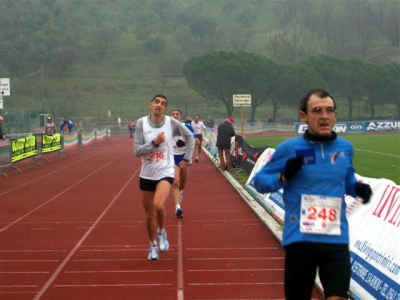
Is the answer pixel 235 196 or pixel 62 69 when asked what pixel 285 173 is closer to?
pixel 235 196

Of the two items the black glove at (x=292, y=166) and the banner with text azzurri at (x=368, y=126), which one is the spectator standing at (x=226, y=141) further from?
the banner with text azzurri at (x=368, y=126)

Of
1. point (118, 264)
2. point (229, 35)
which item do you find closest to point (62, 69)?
point (229, 35)

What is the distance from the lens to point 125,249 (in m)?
10.1

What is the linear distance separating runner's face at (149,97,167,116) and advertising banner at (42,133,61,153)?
2090 cm

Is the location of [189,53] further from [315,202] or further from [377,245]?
[315,202]

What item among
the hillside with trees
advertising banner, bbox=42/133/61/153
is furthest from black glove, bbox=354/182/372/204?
the hillside with trees

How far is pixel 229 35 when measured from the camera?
137 meters

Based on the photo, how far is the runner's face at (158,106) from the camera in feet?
28.9

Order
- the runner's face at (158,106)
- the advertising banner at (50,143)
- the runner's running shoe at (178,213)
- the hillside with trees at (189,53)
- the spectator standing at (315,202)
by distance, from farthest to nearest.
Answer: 1. the hillside with trees at (189,53)
2. the advertising banner at (50,143)
3. the runner's running shoe at (178,213)
4. the runner's face at (158,106)
5. the spectator standing at (315,202)

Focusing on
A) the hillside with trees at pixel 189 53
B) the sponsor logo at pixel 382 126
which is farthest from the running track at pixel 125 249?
the sponsor logo at pixel 382 126

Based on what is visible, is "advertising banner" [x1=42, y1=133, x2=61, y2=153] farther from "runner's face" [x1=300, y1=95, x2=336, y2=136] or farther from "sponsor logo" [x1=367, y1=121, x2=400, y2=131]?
"sponsor logo" [x1=367, y1=121, x2=400, y2=131]

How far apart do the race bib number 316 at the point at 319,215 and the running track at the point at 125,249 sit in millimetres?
2902

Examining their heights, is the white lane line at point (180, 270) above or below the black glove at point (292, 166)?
below

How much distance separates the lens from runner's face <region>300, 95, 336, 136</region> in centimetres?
476
